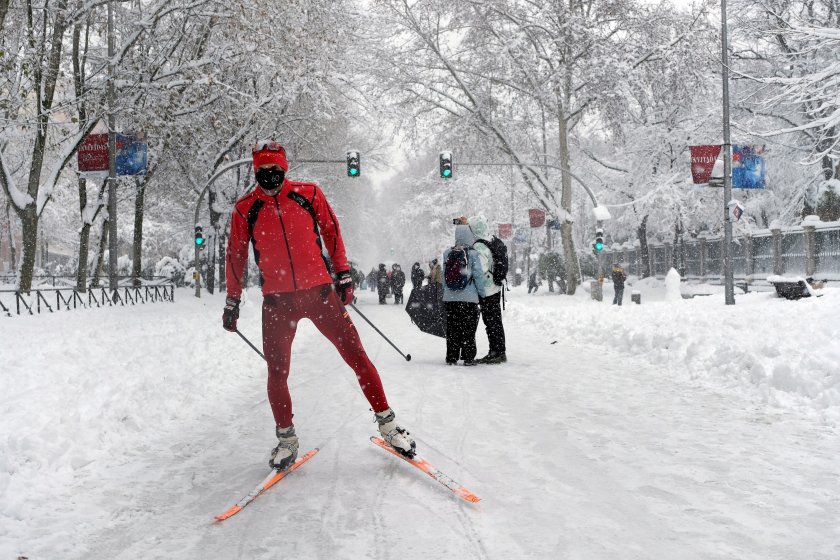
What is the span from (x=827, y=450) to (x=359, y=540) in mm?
3307

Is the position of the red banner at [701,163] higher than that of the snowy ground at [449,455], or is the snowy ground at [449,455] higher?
the red banner at [701,163]

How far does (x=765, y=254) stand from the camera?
86.9 feet

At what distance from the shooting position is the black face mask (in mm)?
4234

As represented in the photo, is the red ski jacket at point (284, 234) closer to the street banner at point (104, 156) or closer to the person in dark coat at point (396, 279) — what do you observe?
the street banner at point (104, 156)

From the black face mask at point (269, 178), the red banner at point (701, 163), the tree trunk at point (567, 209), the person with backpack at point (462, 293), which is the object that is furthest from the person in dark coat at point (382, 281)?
the black face mask at point (269, 178)

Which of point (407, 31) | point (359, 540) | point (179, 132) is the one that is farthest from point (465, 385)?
point (407, 31)

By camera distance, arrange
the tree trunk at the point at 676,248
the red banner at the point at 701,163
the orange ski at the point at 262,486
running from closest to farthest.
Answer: the orange ski at the point at 262,486 < the red banner at the point at 701,163 < the tree trunk at the point at 676,248

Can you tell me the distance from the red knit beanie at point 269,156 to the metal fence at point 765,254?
72.9ft

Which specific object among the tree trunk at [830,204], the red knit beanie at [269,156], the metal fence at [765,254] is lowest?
the metal fence at [765,254]

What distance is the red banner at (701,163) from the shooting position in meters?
21.8

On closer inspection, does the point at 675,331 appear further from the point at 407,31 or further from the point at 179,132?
the point at 407,31

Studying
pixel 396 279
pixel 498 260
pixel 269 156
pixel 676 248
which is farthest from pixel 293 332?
pixel 676 248

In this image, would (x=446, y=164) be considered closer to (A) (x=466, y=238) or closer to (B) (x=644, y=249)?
(B) (x=644, y=249)

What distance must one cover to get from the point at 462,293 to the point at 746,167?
16.4 metres
